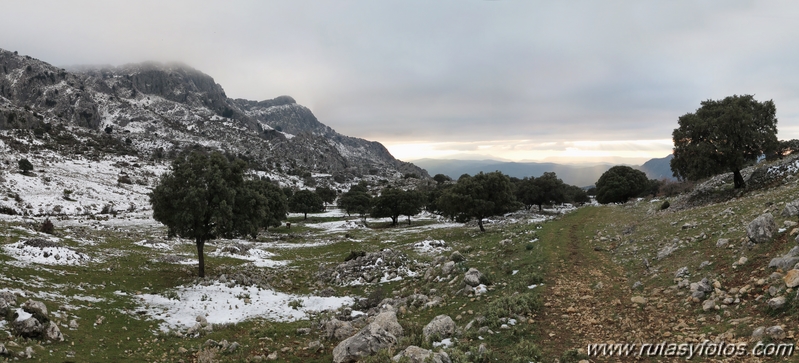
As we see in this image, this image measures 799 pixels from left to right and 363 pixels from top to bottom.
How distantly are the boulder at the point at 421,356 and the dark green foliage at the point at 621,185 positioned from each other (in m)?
102

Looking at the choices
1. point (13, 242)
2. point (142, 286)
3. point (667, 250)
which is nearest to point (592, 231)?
point (667, 250)

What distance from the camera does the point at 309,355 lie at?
13359 millimetres

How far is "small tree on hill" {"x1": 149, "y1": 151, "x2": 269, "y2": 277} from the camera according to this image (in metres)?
24.3

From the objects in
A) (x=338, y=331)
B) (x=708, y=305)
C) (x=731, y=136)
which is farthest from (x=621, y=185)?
(x=338, y=331)

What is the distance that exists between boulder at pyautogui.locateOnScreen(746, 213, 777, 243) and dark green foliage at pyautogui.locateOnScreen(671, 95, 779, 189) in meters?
24.7

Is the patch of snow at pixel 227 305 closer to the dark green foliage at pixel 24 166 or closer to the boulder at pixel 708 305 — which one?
the boulder at pixel 708 305

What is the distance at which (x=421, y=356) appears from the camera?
33.4 feet

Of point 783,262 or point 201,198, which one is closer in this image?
point 783,262

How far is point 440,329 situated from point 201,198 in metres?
19.5

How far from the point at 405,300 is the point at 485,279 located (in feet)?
14.8

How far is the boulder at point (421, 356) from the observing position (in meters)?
9.97

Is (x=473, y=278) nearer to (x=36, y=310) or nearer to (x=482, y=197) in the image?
(x=36, y=310)

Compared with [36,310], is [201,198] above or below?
above

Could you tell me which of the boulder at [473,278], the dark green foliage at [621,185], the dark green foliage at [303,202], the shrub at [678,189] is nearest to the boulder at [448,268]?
the boulder at [473,278]
